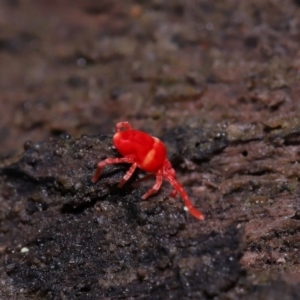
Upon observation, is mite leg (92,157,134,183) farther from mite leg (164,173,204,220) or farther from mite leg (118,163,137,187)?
mite leg (164,173,204,220)

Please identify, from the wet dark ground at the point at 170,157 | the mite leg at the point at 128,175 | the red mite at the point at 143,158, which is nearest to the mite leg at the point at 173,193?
the red mite at the point at 143,158

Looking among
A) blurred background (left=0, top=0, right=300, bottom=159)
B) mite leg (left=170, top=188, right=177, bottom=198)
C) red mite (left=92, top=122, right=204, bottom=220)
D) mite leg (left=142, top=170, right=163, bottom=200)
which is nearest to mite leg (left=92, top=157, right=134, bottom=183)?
red mite (left=92, top=122, right=204, bottom=220)

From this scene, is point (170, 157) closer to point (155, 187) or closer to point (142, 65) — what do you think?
point (155, 187)

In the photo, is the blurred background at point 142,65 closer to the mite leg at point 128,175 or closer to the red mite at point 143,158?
the red mite at point 143,158

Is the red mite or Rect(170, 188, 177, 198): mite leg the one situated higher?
the red mite

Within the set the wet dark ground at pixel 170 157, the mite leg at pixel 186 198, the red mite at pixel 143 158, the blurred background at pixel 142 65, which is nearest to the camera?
the wet dark ground at pixel 170 157

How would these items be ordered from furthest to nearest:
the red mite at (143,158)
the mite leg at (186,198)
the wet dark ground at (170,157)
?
the red mite at (143,158) < the mite leg at (186,198) < the wet dark ground at (170,157)

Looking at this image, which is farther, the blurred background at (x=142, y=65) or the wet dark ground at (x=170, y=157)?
the blurred background at (x=142, y=65)

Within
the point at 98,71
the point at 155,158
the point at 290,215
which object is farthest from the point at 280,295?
the point at 98,71

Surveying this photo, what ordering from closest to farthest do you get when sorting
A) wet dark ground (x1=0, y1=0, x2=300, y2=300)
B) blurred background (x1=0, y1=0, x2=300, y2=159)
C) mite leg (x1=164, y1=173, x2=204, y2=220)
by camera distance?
wet dark ground (x1=0, y1=0, x2=300, y2=300), mite leg (x1=164, y1=173, x2=204, y2=220), blurred background (x1=0, y1=0, x2=300, y2=159)
